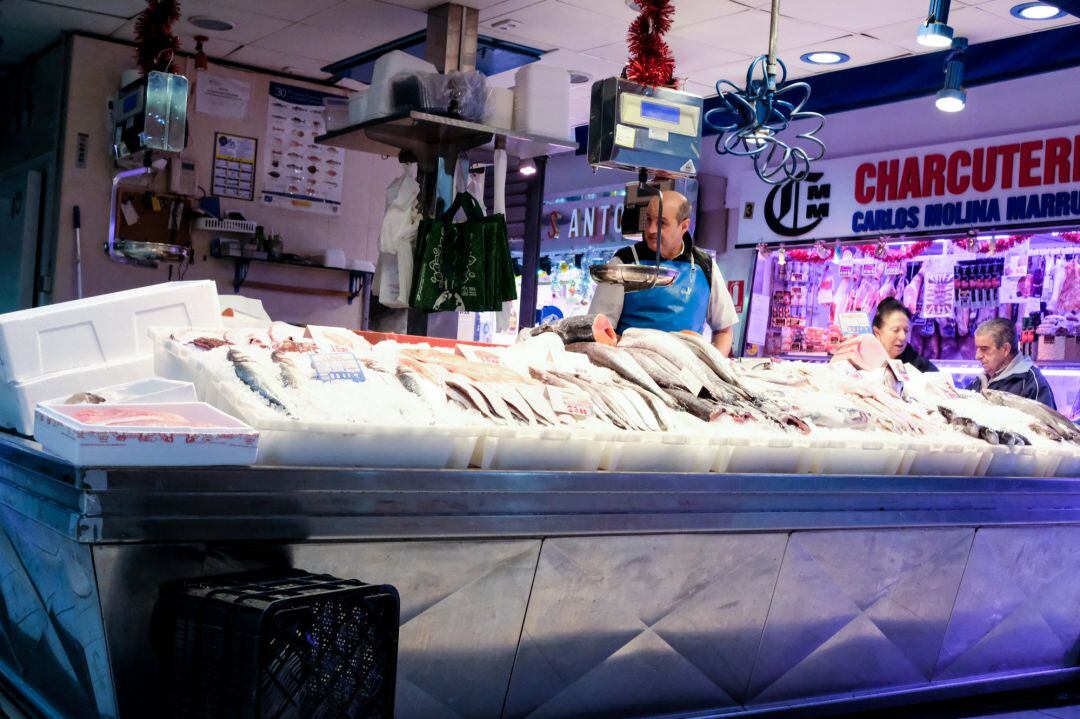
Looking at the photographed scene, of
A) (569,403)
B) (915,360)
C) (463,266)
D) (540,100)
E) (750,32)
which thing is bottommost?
(569,403)

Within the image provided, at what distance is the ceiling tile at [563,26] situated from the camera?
A: 6816 mm

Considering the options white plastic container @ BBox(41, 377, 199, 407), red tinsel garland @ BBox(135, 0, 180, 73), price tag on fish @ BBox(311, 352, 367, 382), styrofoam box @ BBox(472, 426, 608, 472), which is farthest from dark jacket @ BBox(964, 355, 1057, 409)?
white plastic container @ BBox(41, 377, 199, 407)

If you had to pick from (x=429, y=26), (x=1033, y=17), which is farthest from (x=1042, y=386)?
(x=429, y=26)

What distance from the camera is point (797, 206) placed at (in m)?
8.79

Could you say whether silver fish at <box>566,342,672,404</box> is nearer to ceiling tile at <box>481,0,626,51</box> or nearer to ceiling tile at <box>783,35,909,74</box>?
ceiling tile at <box>481,0,626,51</box>

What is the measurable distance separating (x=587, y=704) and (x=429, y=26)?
5264 mm

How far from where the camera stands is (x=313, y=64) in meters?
8.59

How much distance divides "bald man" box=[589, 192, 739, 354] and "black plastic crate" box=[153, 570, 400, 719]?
10.0ft

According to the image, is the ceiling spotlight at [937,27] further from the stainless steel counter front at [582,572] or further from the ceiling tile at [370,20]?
the ceiling tile at [370,20]

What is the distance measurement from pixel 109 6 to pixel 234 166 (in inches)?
66.1

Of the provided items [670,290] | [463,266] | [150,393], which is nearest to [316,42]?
[463,266]

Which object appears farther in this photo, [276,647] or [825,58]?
[825,58]

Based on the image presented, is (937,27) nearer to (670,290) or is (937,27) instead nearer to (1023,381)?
(670,290)

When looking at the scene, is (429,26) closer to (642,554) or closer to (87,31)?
(87,31)
